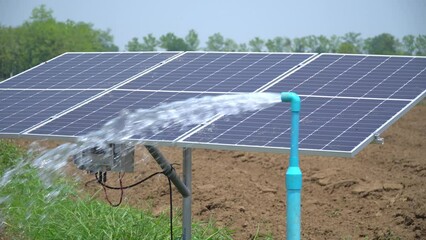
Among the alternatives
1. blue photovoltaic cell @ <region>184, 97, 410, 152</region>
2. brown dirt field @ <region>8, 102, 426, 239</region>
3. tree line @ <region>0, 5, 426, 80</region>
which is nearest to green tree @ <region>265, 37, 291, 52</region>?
→ tree line @ <region>0, 5, 426, 80</region>

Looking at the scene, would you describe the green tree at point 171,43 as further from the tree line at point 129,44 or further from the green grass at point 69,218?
the green grass at point 69,218

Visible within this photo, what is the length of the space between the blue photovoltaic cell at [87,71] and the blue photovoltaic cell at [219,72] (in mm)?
336

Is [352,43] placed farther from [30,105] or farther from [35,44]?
[30,105]

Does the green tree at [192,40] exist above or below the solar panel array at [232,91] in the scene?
below

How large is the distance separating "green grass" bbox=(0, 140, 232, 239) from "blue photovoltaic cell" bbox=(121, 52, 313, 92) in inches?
61.7

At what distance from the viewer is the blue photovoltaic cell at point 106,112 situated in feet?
31.2

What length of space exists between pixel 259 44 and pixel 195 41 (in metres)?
4.08

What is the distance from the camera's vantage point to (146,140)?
354 inches

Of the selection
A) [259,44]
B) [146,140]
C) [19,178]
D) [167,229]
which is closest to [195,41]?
[259,44]

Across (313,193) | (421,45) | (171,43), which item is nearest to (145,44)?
(171,43)

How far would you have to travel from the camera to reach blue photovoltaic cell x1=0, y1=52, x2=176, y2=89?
11281mm

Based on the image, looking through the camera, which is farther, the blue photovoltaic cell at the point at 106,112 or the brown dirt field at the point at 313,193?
the brown dirt field at the point at 313,193

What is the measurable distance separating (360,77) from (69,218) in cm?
368

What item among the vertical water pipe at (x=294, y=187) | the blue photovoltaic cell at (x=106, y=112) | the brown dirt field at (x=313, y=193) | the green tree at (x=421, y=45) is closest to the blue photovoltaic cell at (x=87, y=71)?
the blue photovoltaic cell at (x=106, y=112)
